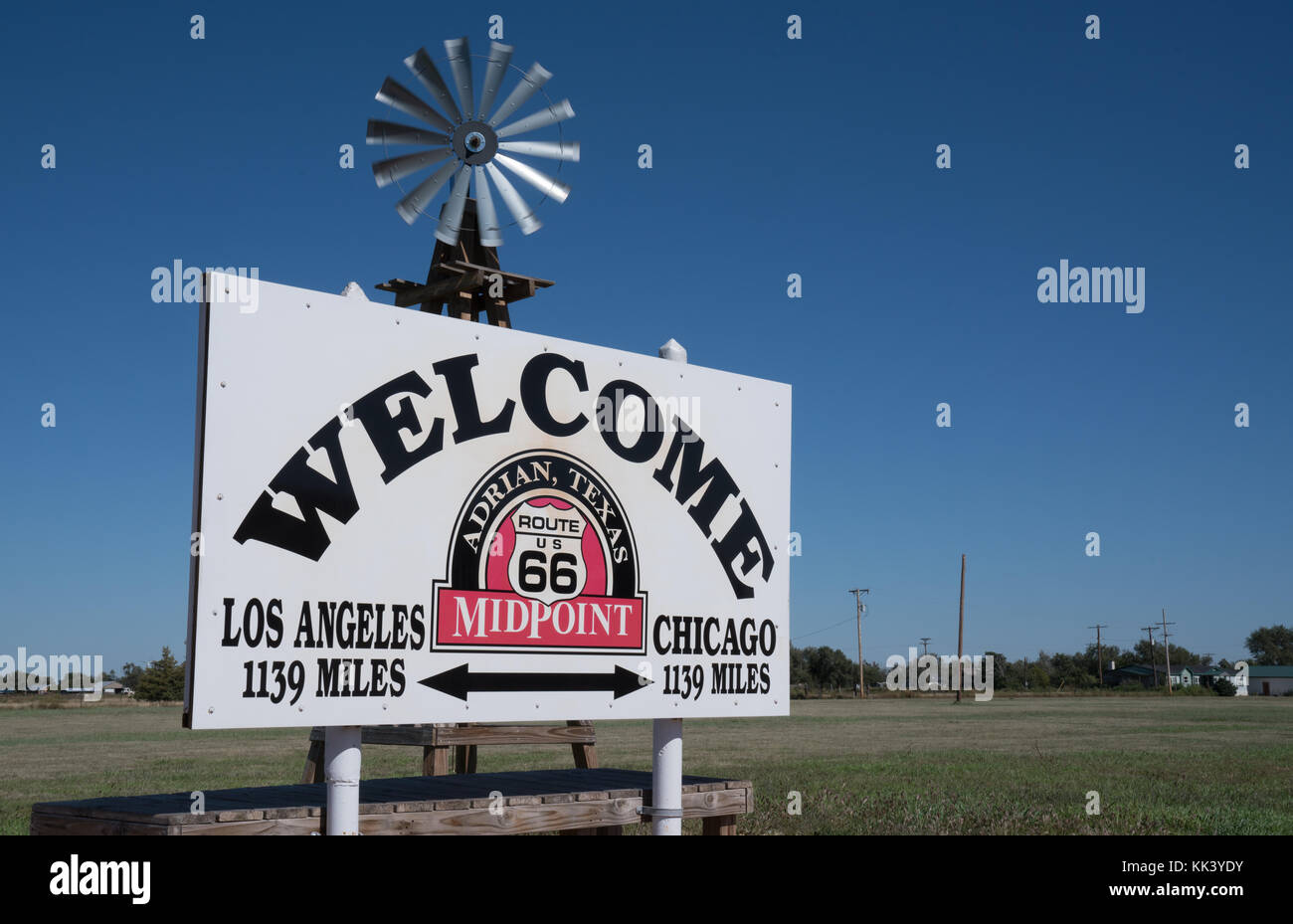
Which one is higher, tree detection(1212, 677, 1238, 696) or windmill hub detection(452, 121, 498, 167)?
windmill hub detection(452, 121, 498, 167)

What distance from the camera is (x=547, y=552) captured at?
6.34 metres

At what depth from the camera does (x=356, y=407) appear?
5.73 metres

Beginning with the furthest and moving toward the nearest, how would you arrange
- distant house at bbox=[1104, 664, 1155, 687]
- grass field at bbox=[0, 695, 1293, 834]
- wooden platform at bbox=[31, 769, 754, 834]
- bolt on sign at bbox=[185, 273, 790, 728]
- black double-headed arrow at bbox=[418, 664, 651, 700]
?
distant house at bbox=[1104, 664, 1155, 687], grass field at bbox=[0, 695, 1293, 834], black double-headed arrow at bbox=[418, 664, 651, 700], wooden platform at bbox=[31, 769, 754, 834], bolt on sign at bbox=[185, 273, 790, 728]

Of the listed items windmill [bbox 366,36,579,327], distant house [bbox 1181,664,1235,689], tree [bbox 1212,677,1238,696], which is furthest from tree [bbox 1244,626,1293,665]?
windmill [bbox 366,36,579,327]

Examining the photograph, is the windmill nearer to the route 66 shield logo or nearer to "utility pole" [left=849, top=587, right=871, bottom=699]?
the route 66 shield logo

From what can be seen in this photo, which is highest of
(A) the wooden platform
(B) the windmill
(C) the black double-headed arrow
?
(B) the windmill

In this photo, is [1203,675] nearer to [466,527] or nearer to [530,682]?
[530,682]

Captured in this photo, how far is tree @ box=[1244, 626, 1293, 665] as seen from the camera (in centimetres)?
17975

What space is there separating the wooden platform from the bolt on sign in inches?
25.4

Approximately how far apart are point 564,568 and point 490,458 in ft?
2.38

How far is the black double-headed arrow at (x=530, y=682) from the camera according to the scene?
5.91 metres

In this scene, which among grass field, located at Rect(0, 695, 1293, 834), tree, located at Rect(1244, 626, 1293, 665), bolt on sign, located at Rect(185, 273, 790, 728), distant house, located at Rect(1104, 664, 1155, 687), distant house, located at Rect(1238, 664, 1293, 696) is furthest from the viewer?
tree, located at Rect(1244, 626, 1293, 665)
